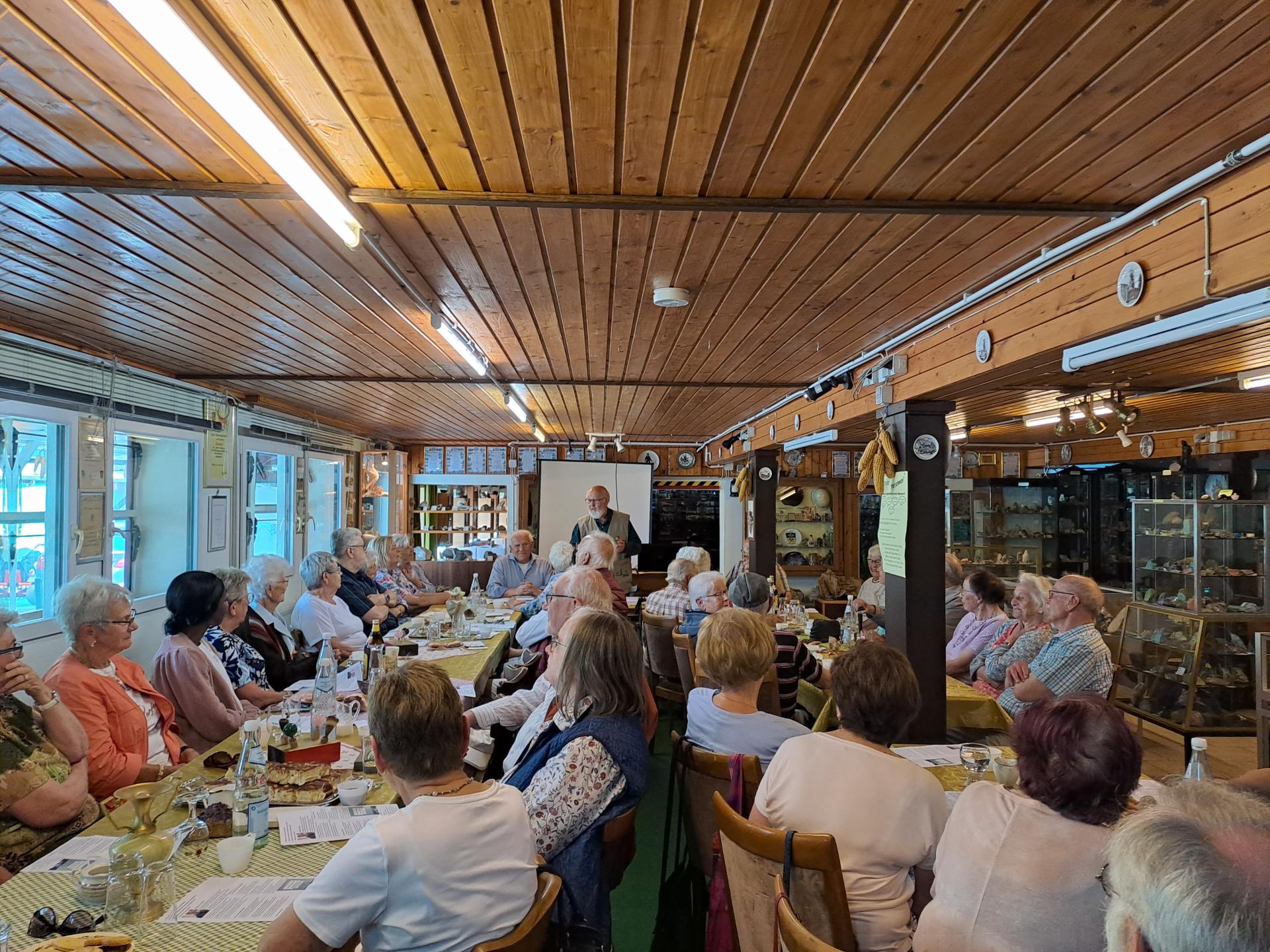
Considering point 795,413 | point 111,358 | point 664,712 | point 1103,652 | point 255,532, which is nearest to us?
point 1103,652

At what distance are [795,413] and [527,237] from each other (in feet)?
16.5

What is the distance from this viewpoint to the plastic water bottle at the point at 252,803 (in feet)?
7.57

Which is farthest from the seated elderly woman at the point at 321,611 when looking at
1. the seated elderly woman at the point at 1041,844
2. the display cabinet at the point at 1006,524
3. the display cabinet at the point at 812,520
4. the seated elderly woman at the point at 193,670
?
the display cabinet at the point at 1006,524

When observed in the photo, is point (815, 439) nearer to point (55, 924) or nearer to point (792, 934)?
point (792, 934)

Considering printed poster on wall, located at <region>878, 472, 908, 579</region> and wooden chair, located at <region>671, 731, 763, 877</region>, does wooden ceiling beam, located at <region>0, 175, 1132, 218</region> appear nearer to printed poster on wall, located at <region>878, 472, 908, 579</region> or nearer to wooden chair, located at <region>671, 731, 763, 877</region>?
wooden chair, located at <region>671, 731, 763, 877</region>

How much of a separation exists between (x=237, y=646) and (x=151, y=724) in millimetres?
970

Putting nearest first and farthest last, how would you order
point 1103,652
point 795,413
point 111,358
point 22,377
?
point 1103,652 < point 22,377 < point 111,358 < point 795,413

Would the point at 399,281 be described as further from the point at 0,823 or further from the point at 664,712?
the point at 664,712

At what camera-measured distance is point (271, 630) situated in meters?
4.86

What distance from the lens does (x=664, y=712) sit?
7273mm

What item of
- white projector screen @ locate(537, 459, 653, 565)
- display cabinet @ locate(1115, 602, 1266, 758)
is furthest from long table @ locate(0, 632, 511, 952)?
white projector screen @ locate(537, 459, 653, 565)

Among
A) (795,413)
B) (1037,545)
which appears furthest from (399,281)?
→ (1037,545)

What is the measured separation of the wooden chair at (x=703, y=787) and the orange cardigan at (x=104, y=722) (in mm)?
2020

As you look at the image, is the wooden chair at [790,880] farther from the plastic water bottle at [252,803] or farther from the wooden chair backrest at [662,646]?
the wooden chair backrest at [662,646]
